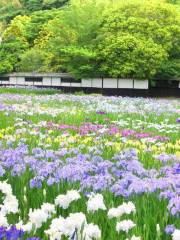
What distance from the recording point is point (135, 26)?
3170cm

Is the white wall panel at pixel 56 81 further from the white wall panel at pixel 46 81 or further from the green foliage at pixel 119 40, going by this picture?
the green foliage at pixel 119 40

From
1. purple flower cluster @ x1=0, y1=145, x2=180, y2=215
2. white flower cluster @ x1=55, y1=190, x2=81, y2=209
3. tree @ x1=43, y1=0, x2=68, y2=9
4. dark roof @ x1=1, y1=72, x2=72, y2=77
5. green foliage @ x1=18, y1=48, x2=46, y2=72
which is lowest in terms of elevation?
dark roof @ x1=1, y1=72, x2=72, y2=77

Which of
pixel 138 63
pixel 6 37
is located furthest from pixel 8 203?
pixel 6 37

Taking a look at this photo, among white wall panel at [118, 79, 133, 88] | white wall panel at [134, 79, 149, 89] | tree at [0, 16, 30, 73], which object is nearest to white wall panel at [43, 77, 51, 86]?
tree at [0, 16, 30, 73]

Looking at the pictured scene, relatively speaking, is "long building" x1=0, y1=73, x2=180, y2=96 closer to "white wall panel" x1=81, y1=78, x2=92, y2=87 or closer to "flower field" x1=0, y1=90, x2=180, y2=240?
"white wall panel" x1=81, y1=78, x2=92, y2=87

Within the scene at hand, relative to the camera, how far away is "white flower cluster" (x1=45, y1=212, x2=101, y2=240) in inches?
93.6

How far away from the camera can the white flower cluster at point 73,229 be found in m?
2.38

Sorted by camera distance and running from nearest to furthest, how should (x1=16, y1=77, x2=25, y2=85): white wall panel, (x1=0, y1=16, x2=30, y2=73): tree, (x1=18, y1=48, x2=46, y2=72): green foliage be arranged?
(x1=18, y1=48, x2=46, y2=72): green foliage < (x1=16, y1=77, x2=25, y2=85): white wall panel < (x1=0, y1=16, x2=30, y2=73): tree

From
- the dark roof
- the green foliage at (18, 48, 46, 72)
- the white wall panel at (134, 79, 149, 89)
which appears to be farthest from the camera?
the green foliage at (18, 48, 46, 72)

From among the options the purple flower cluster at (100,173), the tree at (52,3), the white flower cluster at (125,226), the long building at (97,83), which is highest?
the tree at (52,3)

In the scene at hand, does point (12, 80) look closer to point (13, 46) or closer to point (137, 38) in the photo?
point (13, 46)

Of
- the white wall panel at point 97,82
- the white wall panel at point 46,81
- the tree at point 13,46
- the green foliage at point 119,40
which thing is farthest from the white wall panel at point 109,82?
the tree at point 13,46

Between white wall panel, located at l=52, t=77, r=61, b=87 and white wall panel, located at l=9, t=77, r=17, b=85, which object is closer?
white wall panel, located at l=52, t=77, r=61, b=87

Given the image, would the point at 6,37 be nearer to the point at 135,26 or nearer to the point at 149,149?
the point at 135,26
